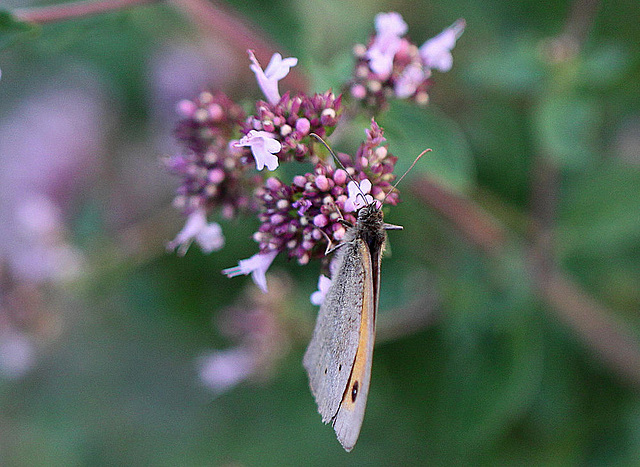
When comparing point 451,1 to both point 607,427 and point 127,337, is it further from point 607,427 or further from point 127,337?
point 127,337

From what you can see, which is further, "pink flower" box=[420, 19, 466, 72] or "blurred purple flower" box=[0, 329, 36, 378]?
"blurred purple flower" box=[0, 329, 36, 378]

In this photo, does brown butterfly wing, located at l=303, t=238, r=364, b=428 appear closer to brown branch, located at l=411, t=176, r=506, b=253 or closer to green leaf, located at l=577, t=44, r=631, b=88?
brown branch, located at l=411, t=176, r=506, b=253


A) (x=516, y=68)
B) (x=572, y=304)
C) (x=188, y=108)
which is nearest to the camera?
(x=188, y=108)

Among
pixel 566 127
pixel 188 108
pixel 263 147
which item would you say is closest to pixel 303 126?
pixel 263 147

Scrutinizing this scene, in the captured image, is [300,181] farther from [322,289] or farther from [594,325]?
[594,325]

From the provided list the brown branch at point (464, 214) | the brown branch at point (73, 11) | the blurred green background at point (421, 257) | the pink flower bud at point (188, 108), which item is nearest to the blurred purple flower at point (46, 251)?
the blurred green background at point (421, 257)

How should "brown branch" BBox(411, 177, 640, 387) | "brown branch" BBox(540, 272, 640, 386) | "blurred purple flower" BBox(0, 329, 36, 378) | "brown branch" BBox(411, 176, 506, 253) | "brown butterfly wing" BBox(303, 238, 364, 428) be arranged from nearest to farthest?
"brown butterfly wing" BBox(303, 238, 364, 428) → "brown branch" BBox(411, 176, 506, 253) → "brown branch" BBox(411, 177, 640, 387) → "brown branch" BBox(540, 272, 640, 386) → "blurred purple flower" BBox(0, 329, 36, 378)

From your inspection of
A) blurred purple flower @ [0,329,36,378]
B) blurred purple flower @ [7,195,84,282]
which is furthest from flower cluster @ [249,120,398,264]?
blurred purple flower @ [0,329,36,378]
